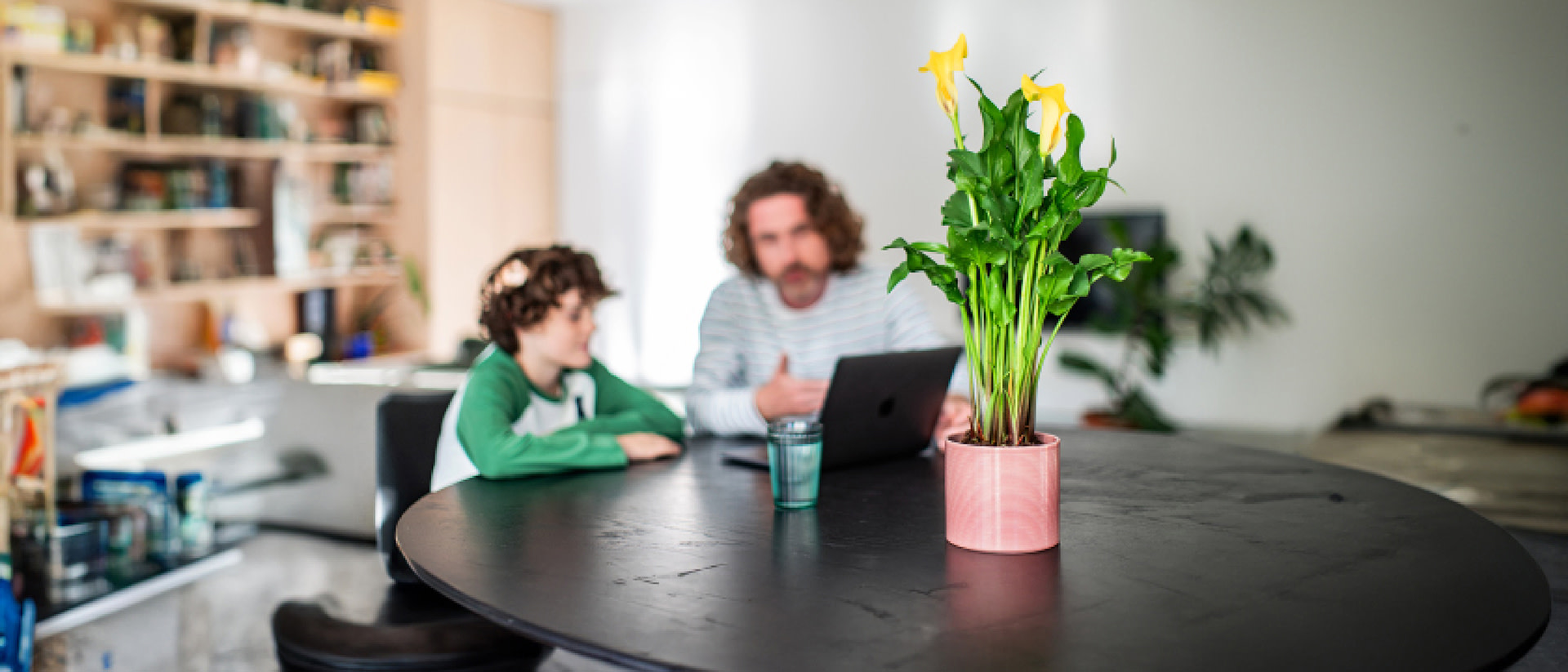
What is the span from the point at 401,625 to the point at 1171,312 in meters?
4.29

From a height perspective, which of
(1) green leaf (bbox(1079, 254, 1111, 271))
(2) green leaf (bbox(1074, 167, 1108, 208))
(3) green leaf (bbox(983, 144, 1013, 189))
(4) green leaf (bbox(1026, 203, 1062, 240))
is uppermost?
(3) green leaf (bbox(983, 144, 1013, 189))

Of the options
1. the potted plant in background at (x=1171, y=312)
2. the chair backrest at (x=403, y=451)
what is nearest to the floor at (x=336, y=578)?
the chair backrest at (x=403, y=451)

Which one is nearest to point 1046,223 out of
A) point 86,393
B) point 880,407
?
point 880,407

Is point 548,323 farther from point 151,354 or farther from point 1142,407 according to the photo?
point 151,354

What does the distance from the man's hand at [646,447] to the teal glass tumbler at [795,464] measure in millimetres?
388

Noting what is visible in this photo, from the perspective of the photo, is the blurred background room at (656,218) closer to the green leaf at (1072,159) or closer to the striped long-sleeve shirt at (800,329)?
the striped long-sleeve shirt at (800,329)

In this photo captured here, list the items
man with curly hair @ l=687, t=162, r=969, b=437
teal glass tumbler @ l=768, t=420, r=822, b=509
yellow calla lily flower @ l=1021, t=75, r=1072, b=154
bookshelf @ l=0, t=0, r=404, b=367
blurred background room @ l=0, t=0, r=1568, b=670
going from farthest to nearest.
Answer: bookshelf @ l=0, t=0, r=404, b=367 < blurred background room @ l=0, t=0, r=1568, b=670 < man with curly hair @ l=687, t=162, r=969, b=437 < teal glass tumbler @ l=768, t=420, r=822, b=509 < yellow calla lily flower @ l=1021, t=75, r=1072, b=154

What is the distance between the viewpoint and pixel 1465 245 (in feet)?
15.5

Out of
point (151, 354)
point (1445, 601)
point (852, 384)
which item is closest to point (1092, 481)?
point (852, 384)

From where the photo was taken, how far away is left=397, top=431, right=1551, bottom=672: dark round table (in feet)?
2.86

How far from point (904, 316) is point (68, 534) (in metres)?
2.30

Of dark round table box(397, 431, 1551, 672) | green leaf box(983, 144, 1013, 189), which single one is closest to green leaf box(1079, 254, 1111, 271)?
green leaf box(983, 144, 1013, 189)

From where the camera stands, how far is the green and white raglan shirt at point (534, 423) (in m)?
1.61

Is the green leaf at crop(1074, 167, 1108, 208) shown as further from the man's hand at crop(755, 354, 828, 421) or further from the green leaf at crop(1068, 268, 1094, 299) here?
the man's hand at crop(755, 354, 828, 421)
